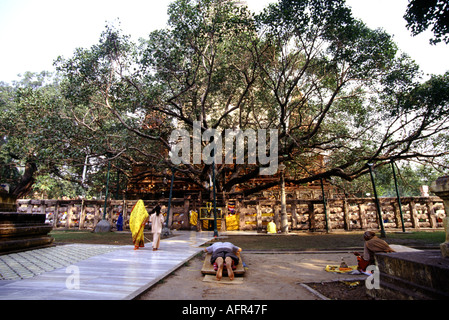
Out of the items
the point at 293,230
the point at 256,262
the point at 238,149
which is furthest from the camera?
the point at 238,149

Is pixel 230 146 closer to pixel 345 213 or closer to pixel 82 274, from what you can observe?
pixel 345 213

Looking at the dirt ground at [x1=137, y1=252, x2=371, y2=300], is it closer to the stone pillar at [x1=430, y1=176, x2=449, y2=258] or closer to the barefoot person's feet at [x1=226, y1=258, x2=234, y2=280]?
the barefoot person's feet at [x1=226, y1=258, x2=234, y2=280]

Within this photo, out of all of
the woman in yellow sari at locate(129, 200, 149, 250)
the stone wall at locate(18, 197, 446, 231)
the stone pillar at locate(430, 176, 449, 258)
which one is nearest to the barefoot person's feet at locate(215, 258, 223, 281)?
the stone pillar at locate(430, 176, 449, 258)

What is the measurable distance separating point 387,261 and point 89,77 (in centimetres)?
1431

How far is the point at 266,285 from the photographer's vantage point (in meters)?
3.78

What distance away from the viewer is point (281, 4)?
10250 millimetres

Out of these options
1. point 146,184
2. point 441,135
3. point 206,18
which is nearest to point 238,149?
point 206,18

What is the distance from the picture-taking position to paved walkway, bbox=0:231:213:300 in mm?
3031

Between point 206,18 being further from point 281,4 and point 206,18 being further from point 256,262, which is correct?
point 256,262

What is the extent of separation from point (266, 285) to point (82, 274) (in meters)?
3.22

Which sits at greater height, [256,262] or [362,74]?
[362,74]

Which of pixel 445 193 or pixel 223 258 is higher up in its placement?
pixel 445 193

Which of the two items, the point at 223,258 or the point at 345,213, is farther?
the point at 345,213

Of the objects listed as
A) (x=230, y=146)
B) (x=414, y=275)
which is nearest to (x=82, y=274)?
(x=414, y=275)
